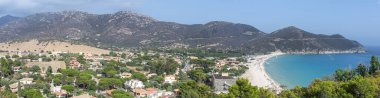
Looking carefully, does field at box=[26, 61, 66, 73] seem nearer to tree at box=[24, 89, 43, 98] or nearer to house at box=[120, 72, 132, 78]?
house at box=[120, 72, 132, 78]

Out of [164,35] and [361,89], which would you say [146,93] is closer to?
[361,89]

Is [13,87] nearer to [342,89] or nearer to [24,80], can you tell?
[24,80]

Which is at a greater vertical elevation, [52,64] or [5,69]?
[5,69]

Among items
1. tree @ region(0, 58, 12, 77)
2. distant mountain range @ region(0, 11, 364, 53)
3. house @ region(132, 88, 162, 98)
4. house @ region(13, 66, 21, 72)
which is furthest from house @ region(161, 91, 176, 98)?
distant mountain range @ region(0, 11, 364, 53)

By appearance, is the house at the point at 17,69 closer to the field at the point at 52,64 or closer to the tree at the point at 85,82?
the field at the point at 52,64

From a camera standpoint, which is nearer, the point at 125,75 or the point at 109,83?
the point at 109,83

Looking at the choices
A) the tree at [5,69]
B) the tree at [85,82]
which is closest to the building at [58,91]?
the tree at [85,82]

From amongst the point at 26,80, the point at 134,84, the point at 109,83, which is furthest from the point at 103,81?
the point at 26,80

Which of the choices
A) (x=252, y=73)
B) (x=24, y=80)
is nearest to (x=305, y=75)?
(x=252, y=73)
